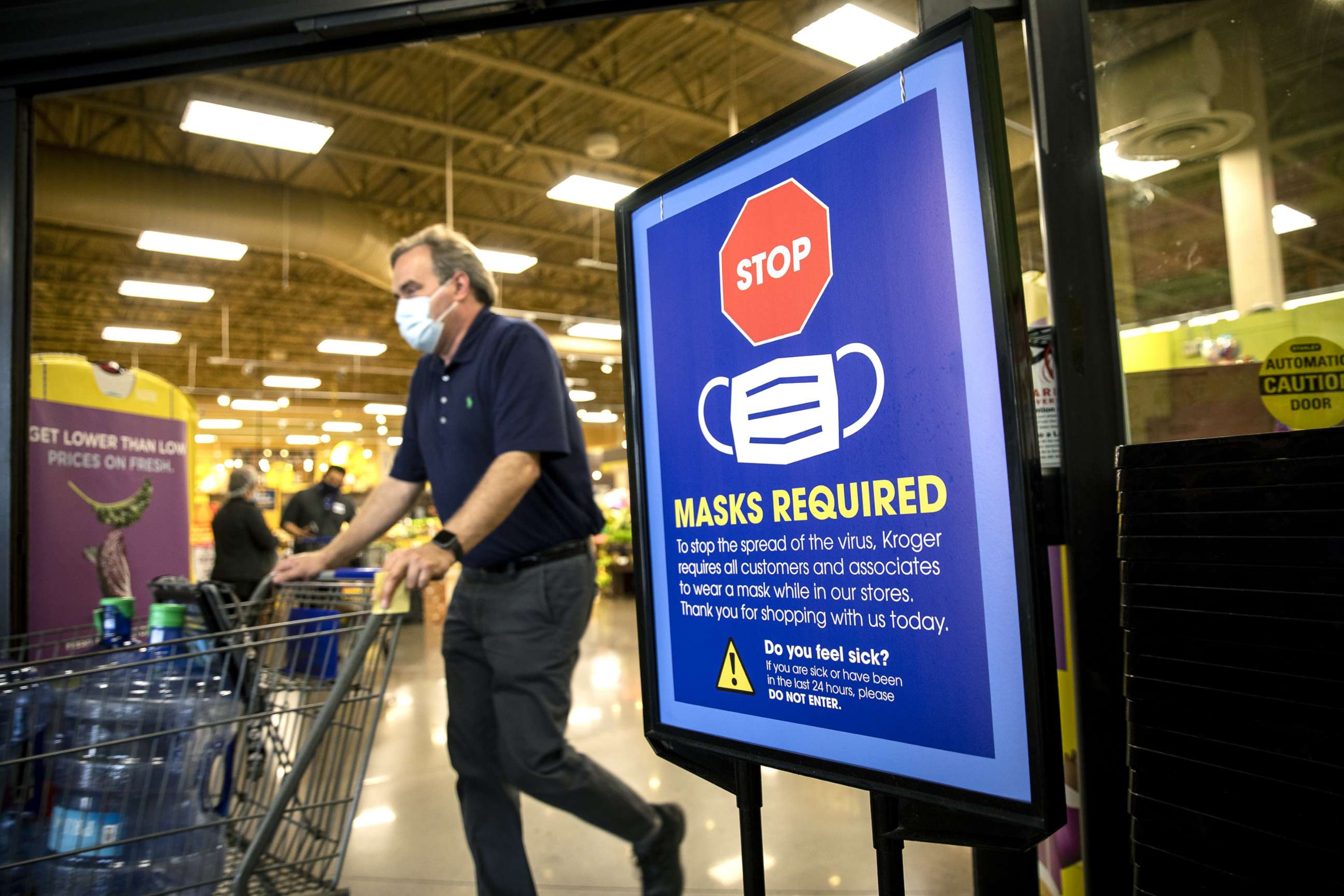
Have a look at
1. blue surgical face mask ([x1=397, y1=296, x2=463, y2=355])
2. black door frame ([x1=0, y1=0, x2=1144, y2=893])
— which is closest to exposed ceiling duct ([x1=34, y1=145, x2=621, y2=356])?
blue surgical face mask ([x1=397, y1=296, x2=463, y2=355])

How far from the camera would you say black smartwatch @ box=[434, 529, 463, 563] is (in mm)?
1702

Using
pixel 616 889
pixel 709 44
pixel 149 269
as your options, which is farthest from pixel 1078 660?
pixel 149 269

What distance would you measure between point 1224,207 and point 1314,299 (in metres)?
0.34

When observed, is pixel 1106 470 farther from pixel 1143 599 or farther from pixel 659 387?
pixel 659 387

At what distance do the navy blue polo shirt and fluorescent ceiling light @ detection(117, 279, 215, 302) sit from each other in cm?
962

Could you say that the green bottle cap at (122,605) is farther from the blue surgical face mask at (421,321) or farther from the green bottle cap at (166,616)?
the blue surgical face mask at (421,321)

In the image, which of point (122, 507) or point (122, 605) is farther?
point (122, 507)

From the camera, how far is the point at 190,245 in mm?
8891

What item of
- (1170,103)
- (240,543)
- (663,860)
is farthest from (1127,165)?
(240,543)

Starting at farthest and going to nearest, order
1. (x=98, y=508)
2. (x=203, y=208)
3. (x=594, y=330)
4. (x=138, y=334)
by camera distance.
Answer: (x=138, y=334)
(x=594, y=330)
(x=203, y=208)
(x=98, y=508)

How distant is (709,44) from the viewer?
24.8ft

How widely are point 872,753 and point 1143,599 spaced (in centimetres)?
31

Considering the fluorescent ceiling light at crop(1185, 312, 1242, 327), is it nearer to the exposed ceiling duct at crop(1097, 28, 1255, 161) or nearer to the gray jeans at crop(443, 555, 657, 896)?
the exposed ceiling duct at crop(1097, 28, 1255, 161)

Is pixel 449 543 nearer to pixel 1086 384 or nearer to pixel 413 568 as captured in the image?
pixel 413 568
